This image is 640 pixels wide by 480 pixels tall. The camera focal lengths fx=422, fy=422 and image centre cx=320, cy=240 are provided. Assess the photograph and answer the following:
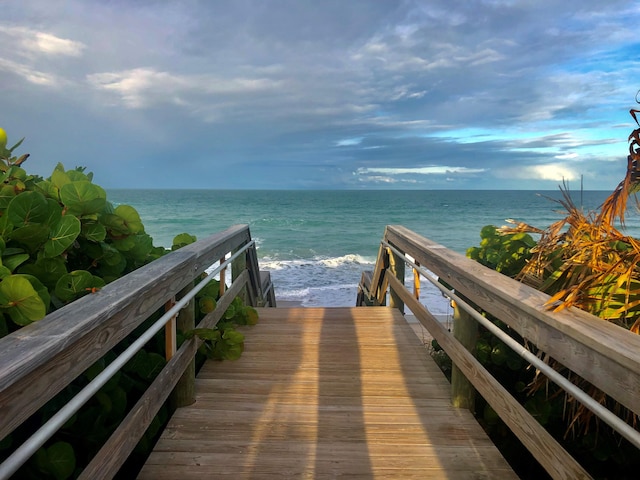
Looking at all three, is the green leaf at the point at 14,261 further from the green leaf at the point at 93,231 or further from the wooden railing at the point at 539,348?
the wooden railing at the point at 539,348

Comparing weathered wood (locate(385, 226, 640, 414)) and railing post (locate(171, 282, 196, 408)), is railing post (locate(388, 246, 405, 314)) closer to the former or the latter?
weathered wood (locate(385, 226, 640, 414))

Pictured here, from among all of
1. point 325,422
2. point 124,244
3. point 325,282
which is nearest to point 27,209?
point 124,244

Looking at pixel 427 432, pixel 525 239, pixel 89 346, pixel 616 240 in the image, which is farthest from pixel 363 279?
pixel 89 346

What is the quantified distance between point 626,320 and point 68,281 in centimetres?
195

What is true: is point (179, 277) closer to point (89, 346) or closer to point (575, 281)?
point (89, 346)

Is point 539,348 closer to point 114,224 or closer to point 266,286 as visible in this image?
point 114,224

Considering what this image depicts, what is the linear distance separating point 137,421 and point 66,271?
1.95 ft

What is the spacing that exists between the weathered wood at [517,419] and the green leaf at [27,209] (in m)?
1.80

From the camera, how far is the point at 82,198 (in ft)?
5.59

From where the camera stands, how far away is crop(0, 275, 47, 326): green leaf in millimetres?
1109

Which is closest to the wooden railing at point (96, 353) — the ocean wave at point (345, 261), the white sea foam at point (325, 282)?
the white sea foam at point (325, 282)

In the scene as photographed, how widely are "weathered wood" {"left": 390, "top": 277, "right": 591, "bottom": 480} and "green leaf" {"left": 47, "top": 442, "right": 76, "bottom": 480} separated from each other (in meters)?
1.47

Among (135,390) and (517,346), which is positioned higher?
(517,346)

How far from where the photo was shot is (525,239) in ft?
8.25
